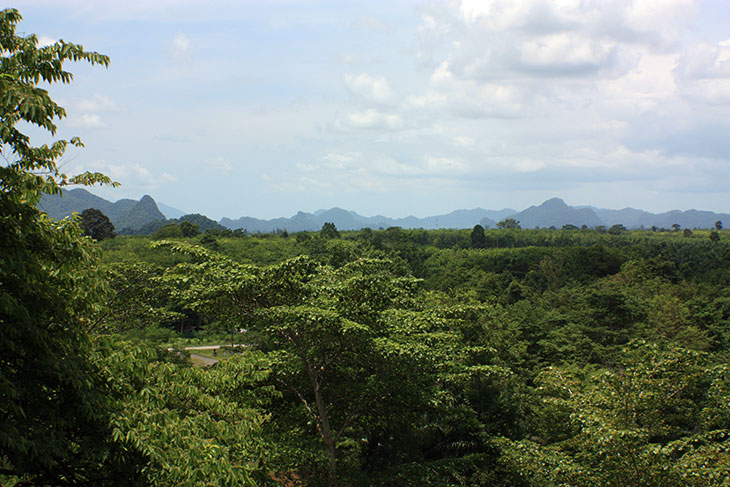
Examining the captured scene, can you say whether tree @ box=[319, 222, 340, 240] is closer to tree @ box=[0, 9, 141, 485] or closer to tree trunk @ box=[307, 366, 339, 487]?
tree trunk @ box=[307, 366, 339, 487]

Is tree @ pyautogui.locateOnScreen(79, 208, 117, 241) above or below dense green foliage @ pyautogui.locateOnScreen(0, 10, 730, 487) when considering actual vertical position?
above

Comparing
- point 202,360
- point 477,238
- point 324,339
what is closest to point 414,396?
point 324,339

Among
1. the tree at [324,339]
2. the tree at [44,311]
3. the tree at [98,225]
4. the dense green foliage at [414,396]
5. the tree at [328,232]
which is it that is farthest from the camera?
the tree at [328,232]

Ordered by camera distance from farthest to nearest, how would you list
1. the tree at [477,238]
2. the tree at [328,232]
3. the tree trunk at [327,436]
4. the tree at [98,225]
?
the tree at [477,238], the tree at [328,232], the tree at [98,225], the tree trunk at [327,436]

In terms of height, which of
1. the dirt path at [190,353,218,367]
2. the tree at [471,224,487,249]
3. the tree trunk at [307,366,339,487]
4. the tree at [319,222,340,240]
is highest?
the tree at [319,222,340,240]

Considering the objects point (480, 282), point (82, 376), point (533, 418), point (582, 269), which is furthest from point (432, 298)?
point (582, 269)

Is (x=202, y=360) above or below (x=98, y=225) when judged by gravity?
below

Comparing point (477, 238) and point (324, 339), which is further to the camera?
point (477, 238)

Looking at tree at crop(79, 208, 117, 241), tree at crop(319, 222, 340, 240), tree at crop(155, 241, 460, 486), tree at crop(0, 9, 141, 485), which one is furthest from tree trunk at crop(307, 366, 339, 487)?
tree at crop(319, 222, 340, 240)

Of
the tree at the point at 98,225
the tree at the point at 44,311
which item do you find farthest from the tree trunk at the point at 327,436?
the tree at the point at 98,225

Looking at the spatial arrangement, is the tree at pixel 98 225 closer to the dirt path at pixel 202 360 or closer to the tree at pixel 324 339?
the dirt path at pixel 202 360

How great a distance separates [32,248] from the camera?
13.1 feet

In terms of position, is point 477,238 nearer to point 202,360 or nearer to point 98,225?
point 98,225

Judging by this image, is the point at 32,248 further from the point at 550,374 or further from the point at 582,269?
the point at 582,269
